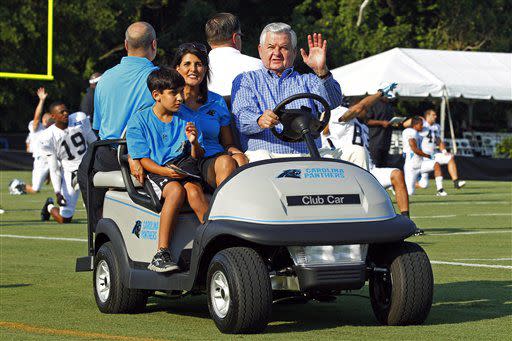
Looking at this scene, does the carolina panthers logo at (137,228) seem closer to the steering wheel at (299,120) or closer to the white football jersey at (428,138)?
the steering wheel at (299,120)

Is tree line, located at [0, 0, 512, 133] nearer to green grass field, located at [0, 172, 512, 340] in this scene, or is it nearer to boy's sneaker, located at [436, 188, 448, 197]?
boy's sneaker, located at [436, 188, 448, 197]

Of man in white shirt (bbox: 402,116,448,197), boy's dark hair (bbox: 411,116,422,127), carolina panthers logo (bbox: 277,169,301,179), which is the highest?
carolina panthers logo (bbox: 277,169,301,179)

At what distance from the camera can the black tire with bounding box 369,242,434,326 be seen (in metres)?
7.77

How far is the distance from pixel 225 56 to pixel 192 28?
45.8 meters

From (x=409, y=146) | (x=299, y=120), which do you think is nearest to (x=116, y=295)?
(x=299, y=120)

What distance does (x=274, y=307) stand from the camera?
9234mm

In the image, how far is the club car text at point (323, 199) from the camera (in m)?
7.68

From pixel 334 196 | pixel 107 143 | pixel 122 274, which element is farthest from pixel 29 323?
pixel 334 196

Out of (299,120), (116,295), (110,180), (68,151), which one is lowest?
(116,295)

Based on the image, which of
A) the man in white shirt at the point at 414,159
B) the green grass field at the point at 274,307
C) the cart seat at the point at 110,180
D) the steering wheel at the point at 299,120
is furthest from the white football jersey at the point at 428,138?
the steering wheel at the point at 299,120

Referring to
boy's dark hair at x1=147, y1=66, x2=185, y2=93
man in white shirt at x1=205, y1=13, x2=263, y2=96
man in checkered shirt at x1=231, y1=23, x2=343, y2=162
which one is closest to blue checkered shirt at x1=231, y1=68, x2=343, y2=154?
man in checkered shirt at x1=231, y1=23, x2=343, y2=162

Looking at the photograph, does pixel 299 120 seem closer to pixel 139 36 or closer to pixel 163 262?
pixel 163 262

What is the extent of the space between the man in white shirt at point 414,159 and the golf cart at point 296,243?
17983 millimetres

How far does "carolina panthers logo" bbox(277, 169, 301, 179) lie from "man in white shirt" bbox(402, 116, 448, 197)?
1833 centimetres
